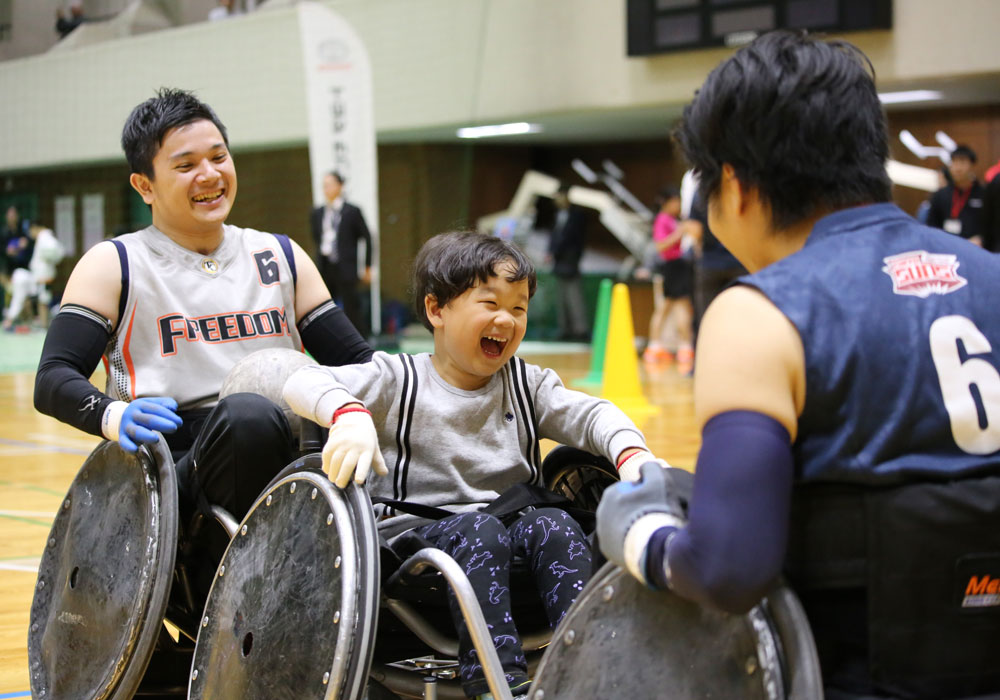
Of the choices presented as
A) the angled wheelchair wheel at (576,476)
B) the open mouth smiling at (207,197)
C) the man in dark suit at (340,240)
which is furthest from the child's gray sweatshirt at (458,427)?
the man in dark suit at (340,240)

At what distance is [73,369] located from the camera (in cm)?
222

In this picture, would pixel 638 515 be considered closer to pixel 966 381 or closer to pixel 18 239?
pixel 966 381

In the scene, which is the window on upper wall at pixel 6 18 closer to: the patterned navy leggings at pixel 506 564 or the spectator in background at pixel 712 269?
the spectator in background at pixel 712 269

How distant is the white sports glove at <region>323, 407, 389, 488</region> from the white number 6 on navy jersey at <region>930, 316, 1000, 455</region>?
0.79 metres

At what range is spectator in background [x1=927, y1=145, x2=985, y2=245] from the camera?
8461 millimetres

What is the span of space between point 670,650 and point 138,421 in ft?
3.77

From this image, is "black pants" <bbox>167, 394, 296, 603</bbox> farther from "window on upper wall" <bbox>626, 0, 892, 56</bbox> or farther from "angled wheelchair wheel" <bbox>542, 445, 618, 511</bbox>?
"window on upper wall" <bbox>626, 0, 892, 56</bbox>

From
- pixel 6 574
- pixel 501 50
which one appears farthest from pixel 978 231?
pixel 6 574

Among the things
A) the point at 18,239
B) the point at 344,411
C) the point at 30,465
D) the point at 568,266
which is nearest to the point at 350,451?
the point at 344,411

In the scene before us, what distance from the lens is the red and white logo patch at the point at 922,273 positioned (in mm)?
1201

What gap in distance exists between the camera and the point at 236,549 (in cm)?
183

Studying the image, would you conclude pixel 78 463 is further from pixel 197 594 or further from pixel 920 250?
pixel 920 250

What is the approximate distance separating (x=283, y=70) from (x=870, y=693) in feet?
40.6

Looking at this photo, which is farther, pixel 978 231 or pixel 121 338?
pixel 978 231
